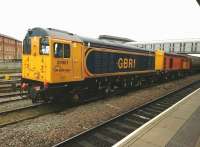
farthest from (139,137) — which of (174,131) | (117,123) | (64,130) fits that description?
(64,130)

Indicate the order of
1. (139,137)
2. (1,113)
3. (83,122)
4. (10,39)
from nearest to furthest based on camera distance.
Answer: (139,137)
(83,122)
(1,113)
(10,39)

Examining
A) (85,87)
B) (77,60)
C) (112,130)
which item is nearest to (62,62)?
(77,60)

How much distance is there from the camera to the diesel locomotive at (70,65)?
9.46 metres

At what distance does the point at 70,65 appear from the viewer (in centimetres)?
1029

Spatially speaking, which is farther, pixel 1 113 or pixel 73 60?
pixel 73 60

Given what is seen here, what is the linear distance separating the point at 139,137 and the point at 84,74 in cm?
585

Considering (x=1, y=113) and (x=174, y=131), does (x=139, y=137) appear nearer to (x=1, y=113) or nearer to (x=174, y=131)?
(x=174, y=131)

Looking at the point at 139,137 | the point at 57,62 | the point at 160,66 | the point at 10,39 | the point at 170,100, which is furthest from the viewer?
the point at 10,39

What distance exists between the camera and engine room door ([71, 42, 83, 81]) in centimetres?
1043

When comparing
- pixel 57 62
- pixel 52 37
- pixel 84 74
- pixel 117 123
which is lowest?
pixel 117 123

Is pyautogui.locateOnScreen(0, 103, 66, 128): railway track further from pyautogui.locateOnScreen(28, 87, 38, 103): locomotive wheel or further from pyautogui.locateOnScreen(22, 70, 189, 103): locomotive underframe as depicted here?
pyautogui.locateOnScreen(28, 87, 38, 103): locomotive wheel

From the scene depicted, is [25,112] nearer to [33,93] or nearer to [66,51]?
[33,93]

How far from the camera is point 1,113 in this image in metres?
8.89

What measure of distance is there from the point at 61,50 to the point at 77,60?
4.07ft
